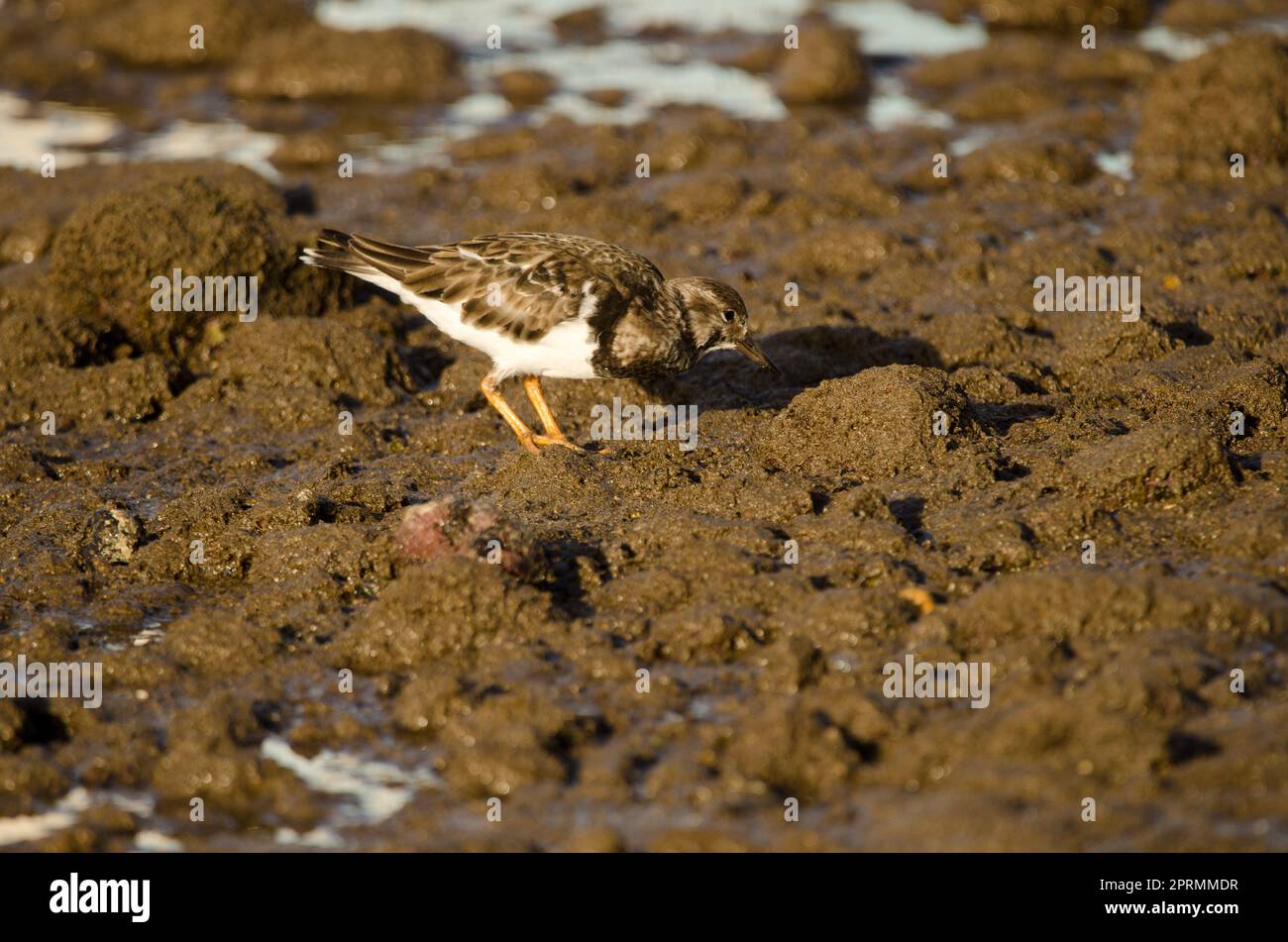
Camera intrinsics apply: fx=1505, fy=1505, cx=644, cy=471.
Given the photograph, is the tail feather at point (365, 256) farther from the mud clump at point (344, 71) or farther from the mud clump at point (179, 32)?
the mud clump at point (179, 32)

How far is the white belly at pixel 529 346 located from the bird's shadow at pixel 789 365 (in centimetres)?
102

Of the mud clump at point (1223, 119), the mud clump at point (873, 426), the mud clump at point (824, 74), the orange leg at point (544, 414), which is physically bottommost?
the mud clump at point (873, 426)

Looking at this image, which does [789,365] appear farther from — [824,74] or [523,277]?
[824,74]

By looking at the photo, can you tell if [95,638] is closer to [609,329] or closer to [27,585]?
[27,585]

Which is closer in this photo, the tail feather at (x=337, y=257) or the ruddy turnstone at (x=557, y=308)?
the ruddy turnstone at (x=557, y=308)

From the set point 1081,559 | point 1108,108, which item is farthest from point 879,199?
point 1081,559

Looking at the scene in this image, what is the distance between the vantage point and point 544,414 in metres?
8.83

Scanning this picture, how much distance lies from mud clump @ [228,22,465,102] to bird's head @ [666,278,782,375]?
25.0 feet

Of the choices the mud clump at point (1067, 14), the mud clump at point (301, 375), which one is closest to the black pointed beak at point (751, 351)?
the mud clump at point (301, 375)

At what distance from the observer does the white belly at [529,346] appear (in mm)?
8305

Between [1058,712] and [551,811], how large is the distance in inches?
76.3

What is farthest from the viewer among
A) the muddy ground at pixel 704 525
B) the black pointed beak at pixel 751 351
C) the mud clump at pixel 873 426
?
the black pointed beak at pixel 751 351

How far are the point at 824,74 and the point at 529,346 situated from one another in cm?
752

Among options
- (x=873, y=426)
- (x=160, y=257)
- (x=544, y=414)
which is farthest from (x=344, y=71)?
(x=873, y=426)
